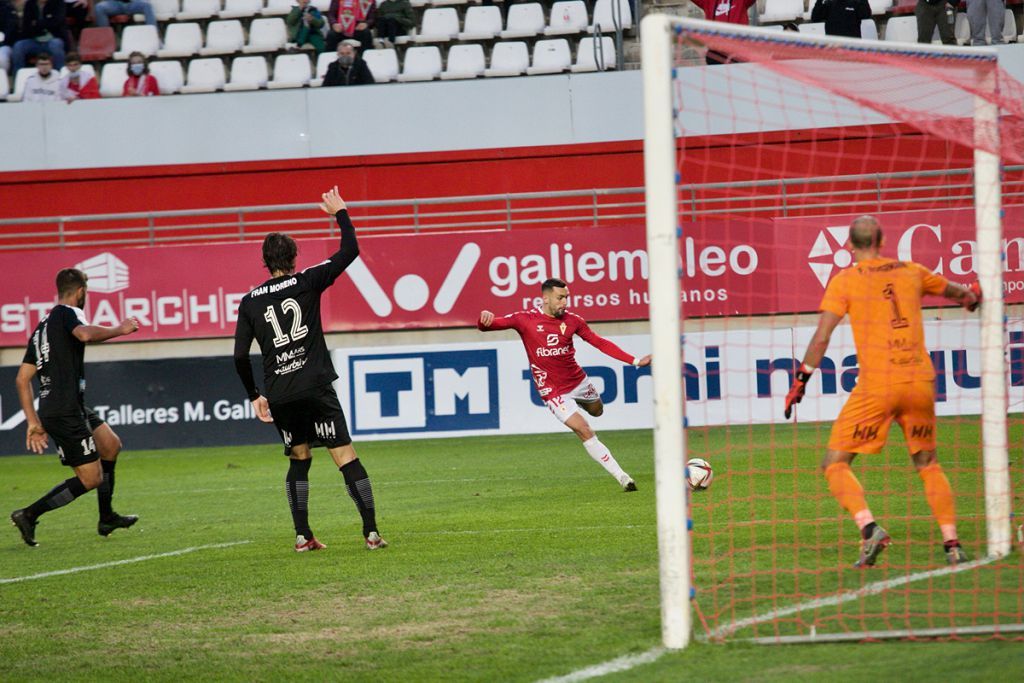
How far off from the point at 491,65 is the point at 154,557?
14410mm

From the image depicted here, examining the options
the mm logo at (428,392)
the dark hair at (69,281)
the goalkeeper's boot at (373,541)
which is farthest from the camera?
the mm logo at (428,392)

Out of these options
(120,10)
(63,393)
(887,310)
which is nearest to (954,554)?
(887,310)

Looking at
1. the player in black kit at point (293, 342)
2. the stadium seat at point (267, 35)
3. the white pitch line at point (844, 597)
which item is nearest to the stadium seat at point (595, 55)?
the stadium seat at point (267, 35)

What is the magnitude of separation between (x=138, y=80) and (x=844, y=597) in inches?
716

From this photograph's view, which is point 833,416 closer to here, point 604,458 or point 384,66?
point 604,458

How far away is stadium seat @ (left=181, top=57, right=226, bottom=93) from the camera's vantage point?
73.3 feet

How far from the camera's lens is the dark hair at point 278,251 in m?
8.29

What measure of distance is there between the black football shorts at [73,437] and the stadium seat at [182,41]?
14720 millimetres

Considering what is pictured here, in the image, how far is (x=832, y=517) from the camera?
9.12 m

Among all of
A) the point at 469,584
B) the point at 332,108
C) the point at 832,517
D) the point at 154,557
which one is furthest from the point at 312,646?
the point at 332,108

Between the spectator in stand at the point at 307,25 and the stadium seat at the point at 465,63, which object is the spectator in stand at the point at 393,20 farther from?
the stadium seat at the point at 465,63

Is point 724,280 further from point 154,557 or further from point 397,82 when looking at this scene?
point 154,557

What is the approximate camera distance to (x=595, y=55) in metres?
21.0

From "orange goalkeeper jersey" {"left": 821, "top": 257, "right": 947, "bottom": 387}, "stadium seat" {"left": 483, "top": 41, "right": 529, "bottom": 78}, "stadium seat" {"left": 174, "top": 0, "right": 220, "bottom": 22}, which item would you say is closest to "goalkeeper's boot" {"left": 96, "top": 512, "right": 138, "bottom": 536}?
"orange goalkeeper jersey" {"left": 821, "top": 257, "right": 947, "bottom": 387}
